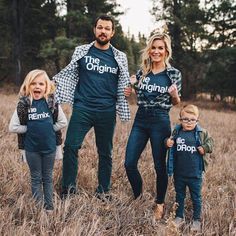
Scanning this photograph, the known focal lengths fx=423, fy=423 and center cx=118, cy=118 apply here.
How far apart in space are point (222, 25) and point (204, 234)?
84.5ft

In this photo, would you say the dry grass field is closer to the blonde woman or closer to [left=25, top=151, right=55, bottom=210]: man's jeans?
[left=25, top=151, right=55, bottom=210]: man's jeans

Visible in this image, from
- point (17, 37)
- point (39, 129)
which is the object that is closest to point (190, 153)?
point (39, 129)

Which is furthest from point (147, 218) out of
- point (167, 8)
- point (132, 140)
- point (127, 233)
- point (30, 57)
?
point (167, 8)

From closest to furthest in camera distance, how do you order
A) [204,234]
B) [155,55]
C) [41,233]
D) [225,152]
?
1. [41,233]
2. [204,234]
3. [155,55]
4. [225,152]

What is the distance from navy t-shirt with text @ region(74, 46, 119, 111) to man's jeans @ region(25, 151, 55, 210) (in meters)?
Answer: 0.84

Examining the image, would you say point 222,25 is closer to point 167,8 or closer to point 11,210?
point 167,8

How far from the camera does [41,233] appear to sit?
3.33m

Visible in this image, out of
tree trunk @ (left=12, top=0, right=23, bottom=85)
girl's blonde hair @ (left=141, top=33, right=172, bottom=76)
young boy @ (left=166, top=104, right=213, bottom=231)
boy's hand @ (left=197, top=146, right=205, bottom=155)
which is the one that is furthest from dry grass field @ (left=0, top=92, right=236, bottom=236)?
tree trunk @ (left=12, top=0, right=23, bottom=85)

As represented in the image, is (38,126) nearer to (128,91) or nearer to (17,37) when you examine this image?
(128,91)

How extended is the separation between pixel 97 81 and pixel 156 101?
2.26ft

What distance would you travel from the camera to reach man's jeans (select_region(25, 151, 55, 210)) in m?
4.05

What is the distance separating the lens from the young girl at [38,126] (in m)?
3.99

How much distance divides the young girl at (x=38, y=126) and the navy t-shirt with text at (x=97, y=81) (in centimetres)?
60

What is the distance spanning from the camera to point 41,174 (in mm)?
4156
